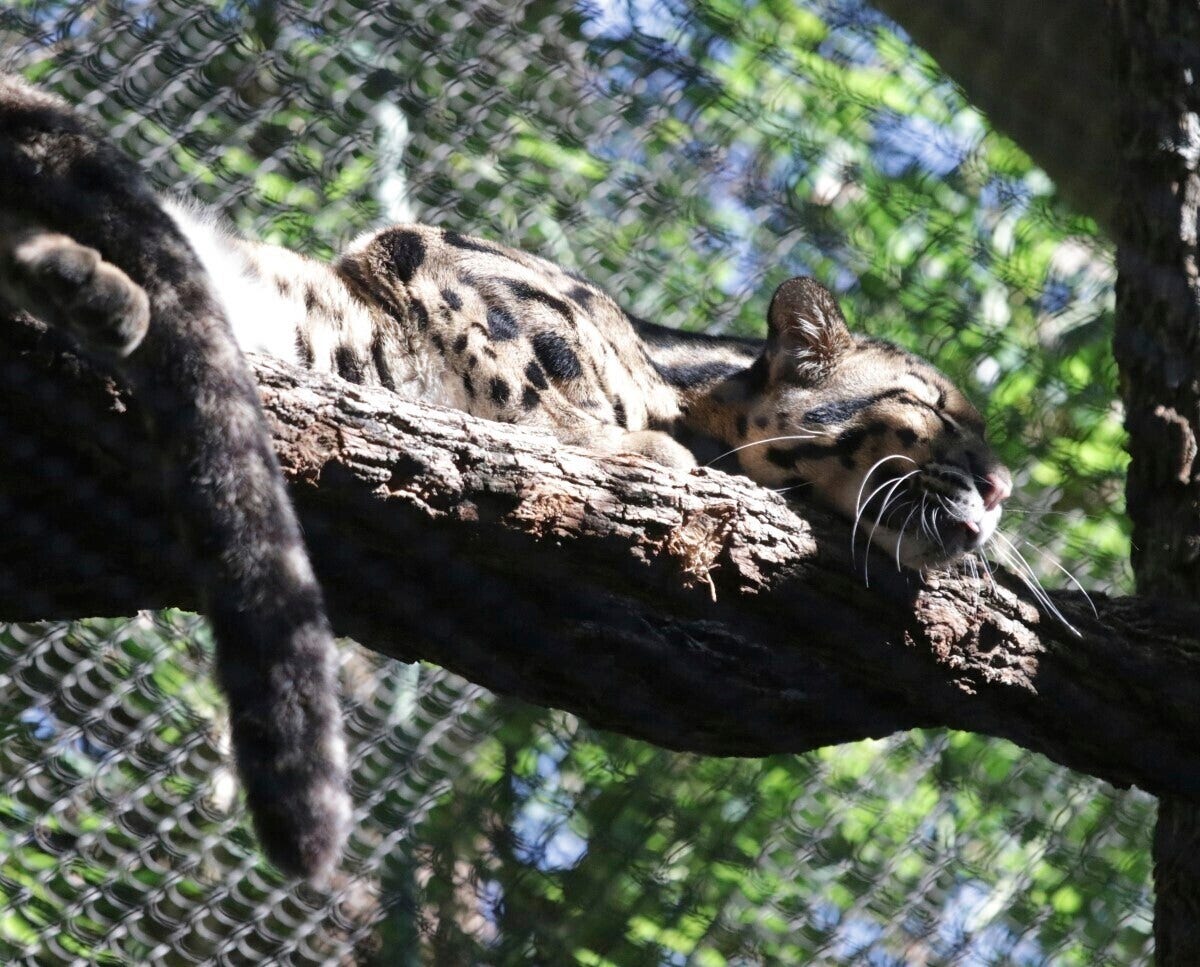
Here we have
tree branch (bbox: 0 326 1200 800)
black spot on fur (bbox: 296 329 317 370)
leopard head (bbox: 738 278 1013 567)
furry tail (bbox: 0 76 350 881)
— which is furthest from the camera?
black spot on fur (bbox: 296 329 317 370)

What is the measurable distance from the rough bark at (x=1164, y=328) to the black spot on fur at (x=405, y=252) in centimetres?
125

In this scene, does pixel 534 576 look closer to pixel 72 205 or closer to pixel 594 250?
pixel 72 205

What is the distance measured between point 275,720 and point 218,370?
14.4 inches

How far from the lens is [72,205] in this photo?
1.47 meters

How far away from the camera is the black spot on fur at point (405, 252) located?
2141mm

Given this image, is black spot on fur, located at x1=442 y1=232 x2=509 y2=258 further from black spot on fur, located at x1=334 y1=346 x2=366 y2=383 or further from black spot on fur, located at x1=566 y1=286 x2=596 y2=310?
black spot on fur, located at x1=334 y1=346 x2=366 y2=383

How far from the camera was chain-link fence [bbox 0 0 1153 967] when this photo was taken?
303 centimetres

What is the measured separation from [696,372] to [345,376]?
2.11 ft

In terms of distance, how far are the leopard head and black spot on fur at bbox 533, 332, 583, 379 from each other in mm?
321

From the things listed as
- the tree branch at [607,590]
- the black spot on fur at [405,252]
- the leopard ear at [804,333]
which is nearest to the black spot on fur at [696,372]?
the leopard ear at [804,333]

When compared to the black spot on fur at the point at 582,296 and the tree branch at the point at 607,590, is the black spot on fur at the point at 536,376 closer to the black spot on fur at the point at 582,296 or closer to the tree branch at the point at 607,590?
the black spot on fur at the point at 582,296

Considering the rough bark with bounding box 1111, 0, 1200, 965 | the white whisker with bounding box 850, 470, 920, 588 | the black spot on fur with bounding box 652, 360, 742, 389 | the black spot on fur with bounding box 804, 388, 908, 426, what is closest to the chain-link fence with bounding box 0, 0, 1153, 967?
the rough bark with bounding box 1111, 0, 1200, 965

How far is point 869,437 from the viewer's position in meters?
2.07

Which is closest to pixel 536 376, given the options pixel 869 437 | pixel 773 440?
pixel 773 440
